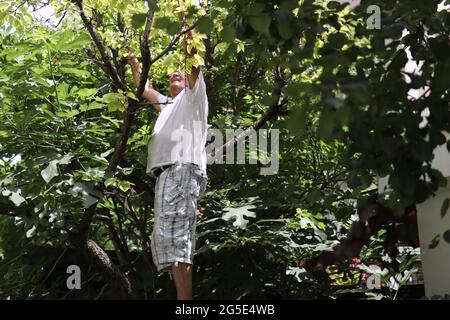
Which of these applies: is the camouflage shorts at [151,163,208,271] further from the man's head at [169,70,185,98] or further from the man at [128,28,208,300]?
the man's head at [169,70,185,98]

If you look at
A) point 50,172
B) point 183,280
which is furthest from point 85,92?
point 183,280

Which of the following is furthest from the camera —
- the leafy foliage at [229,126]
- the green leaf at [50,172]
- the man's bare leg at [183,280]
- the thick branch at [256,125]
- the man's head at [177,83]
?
the thick branch at [256,125]

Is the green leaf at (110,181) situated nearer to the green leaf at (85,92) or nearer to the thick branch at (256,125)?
the green leaf at (85,92)

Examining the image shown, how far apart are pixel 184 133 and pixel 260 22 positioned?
144cm

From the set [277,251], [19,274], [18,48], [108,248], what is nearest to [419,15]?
[277,251]

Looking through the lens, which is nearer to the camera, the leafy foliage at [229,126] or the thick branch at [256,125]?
the leafy foliage at [229,126]

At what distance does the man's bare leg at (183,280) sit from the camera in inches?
135

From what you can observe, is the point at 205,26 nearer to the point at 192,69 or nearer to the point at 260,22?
the point at 260,22

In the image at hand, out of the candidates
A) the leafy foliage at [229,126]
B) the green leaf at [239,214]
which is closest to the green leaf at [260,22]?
the leafy foliage at [229,126]

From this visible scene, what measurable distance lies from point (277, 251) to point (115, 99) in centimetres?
165

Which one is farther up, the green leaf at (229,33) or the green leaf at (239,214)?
the green leaf at (229,33)

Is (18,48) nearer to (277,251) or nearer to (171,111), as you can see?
(171,111)

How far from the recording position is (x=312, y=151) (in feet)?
17.1
